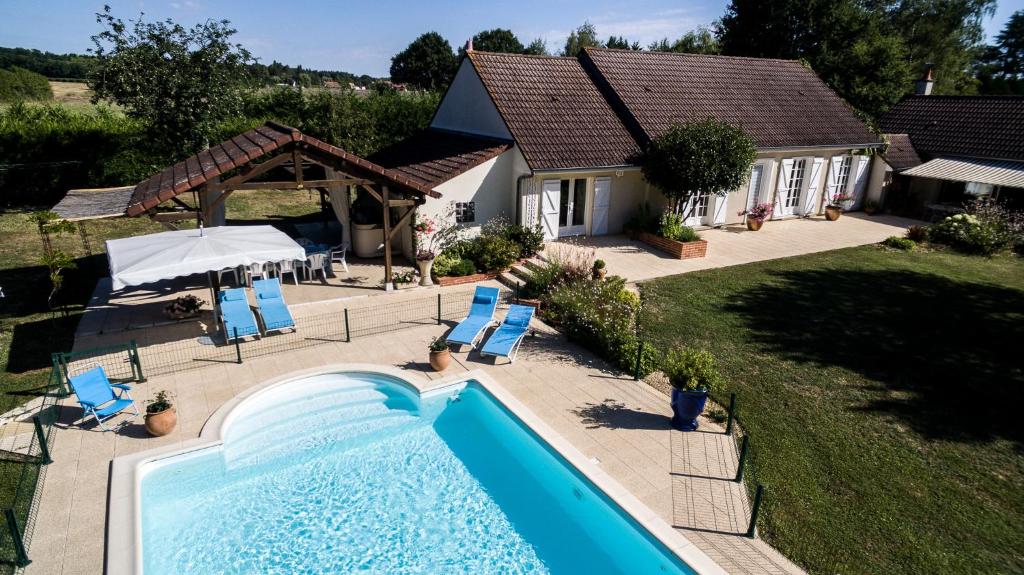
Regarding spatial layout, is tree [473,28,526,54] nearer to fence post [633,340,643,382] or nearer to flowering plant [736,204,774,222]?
flowering plant [736,204,774,222]

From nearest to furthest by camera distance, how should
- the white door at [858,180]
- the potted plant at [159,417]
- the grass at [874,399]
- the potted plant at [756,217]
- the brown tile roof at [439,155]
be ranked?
the grass at [874,399], the potted plant at [159,417], the brown tile roof at [439,155], the potted plant at [756,217], the white door at [858,180]

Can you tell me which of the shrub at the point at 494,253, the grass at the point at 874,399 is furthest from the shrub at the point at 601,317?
the shrub at the point at 494,253

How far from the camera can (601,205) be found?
72.0 feet

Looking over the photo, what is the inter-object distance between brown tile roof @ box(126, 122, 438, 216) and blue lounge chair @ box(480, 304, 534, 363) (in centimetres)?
467

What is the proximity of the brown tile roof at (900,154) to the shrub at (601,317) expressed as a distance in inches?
777

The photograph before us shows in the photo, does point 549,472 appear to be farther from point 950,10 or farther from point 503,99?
point 950,10

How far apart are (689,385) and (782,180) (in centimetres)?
1890

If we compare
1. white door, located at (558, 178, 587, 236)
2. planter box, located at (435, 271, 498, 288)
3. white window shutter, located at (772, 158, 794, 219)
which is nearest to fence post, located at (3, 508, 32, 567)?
planter box, located at (435, 271, 498, 288)

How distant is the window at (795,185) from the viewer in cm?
2561

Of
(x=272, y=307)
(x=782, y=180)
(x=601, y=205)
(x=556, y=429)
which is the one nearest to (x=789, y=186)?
(x=782, y=180)

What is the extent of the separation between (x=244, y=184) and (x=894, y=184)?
1124 inches

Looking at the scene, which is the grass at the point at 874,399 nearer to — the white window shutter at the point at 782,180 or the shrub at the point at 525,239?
the shrub at the point at 525,239

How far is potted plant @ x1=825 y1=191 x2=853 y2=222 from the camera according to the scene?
26156 mm

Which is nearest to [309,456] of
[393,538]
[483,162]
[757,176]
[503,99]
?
[393,538]
